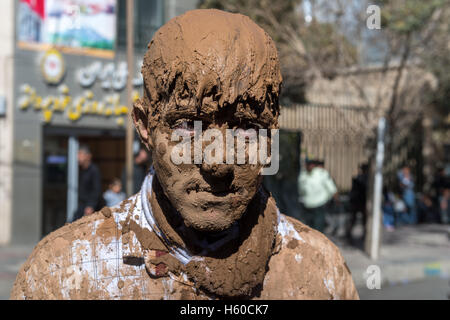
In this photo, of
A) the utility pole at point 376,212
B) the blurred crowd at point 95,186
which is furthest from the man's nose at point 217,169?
the utility pole at point 376,212

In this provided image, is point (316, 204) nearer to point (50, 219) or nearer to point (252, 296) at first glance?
point (50, 219)

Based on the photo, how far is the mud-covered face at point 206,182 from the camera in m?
1.29

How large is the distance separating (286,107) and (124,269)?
27.9ft

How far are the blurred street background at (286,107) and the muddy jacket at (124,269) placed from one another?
551cm

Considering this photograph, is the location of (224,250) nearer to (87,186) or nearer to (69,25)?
(87,186)

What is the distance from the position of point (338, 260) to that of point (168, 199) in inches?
22.3

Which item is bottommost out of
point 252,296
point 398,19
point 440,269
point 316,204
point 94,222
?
point 440,269

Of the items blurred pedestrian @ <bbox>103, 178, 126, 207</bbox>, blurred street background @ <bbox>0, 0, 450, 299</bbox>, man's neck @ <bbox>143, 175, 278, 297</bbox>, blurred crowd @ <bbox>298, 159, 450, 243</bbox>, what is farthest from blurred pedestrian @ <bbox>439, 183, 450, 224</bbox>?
man's neck @ <bbox>143, 175, 278, 297</bbox>

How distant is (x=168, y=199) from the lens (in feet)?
4.68

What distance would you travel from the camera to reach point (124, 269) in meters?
1.44

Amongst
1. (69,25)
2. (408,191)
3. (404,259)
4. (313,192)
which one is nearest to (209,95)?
(313,192)

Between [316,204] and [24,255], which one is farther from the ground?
[316,204]

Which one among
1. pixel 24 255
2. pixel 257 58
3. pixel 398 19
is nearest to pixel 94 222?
pixel 257 58

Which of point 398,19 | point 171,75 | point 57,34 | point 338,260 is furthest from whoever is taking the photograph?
point 57,34
